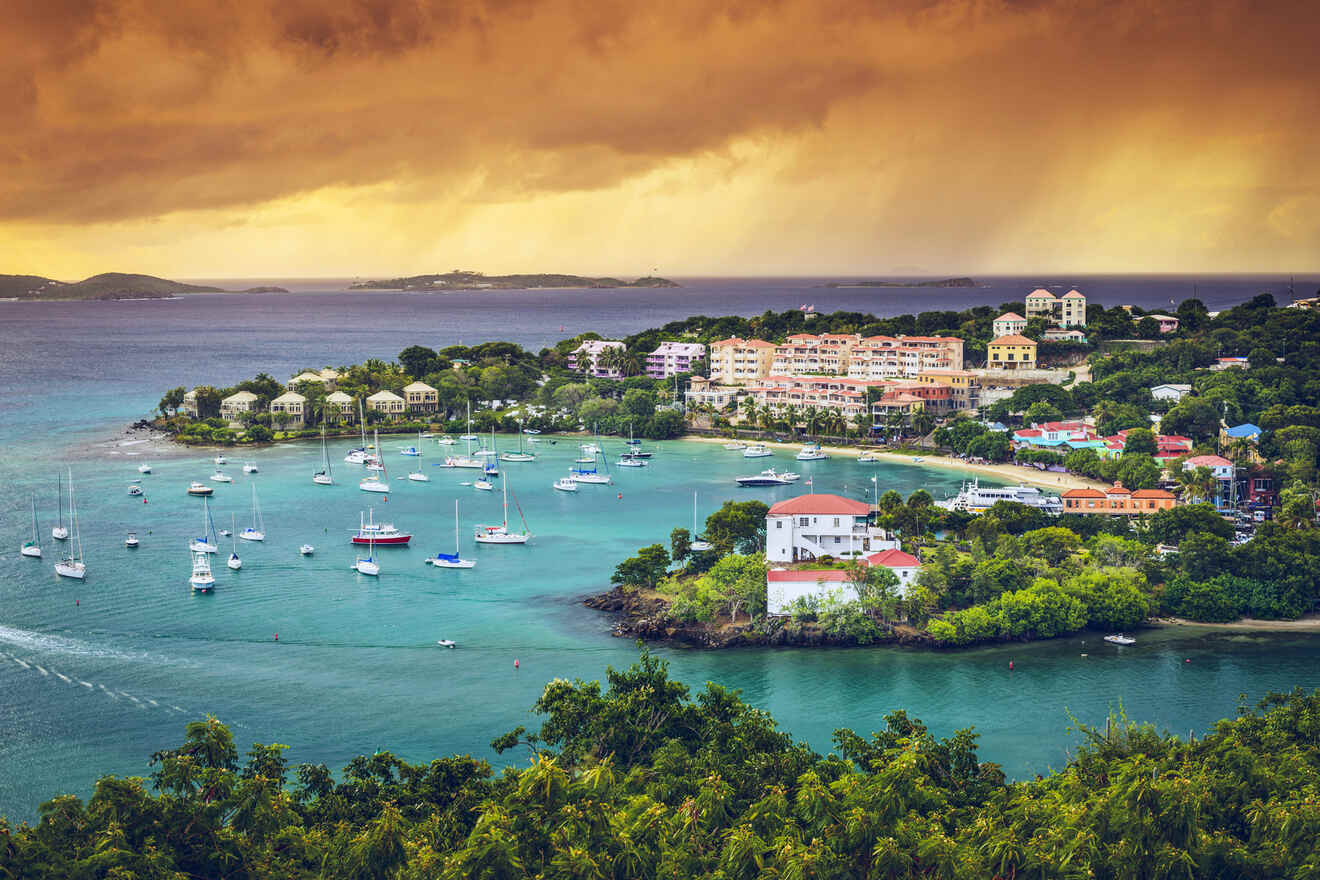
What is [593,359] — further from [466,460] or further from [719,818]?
[719,818]

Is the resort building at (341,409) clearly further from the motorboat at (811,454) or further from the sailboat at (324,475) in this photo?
the motorboat at (811,454)

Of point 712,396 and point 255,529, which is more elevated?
point 712,396

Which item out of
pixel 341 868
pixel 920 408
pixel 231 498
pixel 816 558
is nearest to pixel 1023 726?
pixel 816 558

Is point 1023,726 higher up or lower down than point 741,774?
lower down

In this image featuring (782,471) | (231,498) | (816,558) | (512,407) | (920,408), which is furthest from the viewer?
(512,407)

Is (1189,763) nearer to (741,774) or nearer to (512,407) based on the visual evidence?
(741,774)

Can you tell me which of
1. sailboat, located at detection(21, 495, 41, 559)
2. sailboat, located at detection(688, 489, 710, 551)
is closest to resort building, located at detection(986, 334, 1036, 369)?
Result: sailboat, located at detection(688, 489, 710, 551)

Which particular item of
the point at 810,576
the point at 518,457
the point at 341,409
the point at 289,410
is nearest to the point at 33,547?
the point at 518,457
